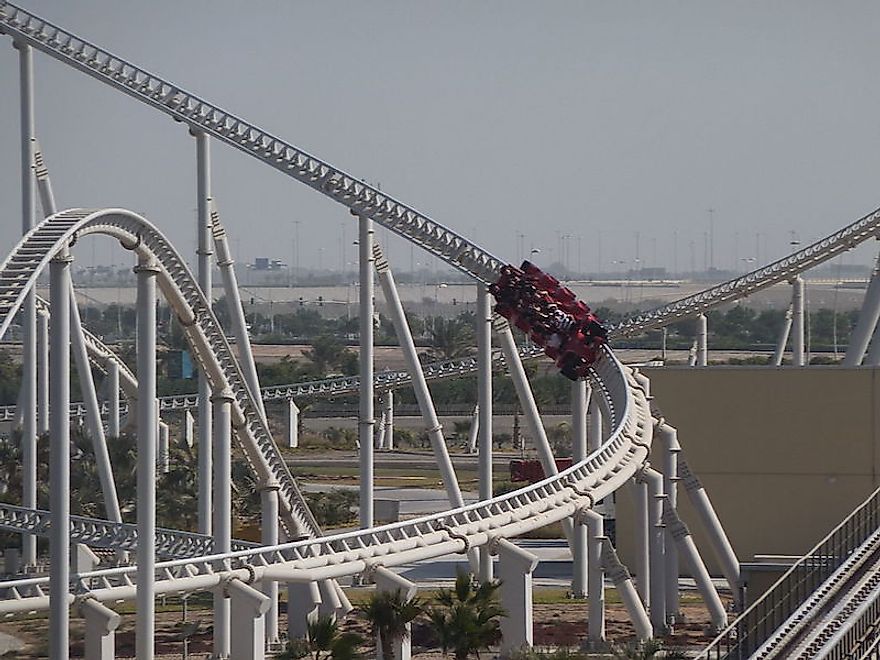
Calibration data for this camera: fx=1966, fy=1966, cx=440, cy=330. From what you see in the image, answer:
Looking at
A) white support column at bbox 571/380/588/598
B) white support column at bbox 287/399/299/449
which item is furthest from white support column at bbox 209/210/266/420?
white support column at bbox 287/399/299/449

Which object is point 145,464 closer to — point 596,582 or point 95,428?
point 596,582

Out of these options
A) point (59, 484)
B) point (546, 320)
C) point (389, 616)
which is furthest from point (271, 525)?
point (59, 484)

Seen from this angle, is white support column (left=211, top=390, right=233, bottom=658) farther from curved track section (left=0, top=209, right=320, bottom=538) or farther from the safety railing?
the safety railing

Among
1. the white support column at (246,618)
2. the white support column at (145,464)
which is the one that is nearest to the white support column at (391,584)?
the white support column at (246,618)

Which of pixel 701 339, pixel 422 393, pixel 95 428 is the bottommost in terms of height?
pixel 95 428

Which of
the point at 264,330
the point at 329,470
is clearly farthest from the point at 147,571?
the point at 264,330
